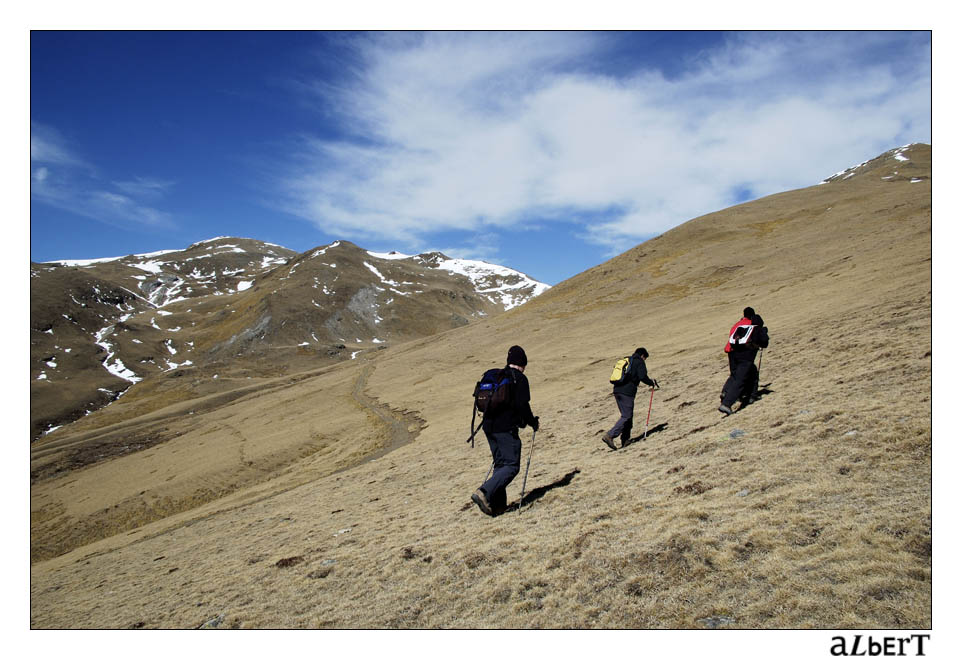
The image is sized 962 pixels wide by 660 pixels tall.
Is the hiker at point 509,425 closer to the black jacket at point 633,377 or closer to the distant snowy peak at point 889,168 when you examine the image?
the black jacket at point 633,377

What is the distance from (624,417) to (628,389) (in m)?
0.87

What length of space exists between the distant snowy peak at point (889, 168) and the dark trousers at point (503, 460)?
113 m

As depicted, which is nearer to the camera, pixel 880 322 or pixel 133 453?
pixel 880 322

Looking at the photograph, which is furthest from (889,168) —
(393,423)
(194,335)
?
(194,335)

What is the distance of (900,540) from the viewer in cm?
521

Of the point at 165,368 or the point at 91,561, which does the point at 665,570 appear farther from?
the point at 165,368

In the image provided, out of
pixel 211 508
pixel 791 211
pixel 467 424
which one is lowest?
pixel 211 508

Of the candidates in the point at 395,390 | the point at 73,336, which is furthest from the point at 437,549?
the point at 73,336

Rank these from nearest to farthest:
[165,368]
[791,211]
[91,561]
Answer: [91,561], [791,211], [165,368]

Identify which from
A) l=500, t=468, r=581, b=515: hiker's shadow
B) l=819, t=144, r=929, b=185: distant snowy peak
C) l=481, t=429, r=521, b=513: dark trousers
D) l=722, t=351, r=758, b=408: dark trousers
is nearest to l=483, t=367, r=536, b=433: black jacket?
l=481, t=429, r=521, b=513: dark trousers

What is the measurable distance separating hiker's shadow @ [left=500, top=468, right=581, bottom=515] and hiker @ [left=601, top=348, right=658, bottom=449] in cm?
194

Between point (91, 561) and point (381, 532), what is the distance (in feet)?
44.8

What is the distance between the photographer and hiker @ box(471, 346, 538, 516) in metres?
8.92

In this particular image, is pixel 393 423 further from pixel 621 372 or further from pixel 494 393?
pixel 494 393
